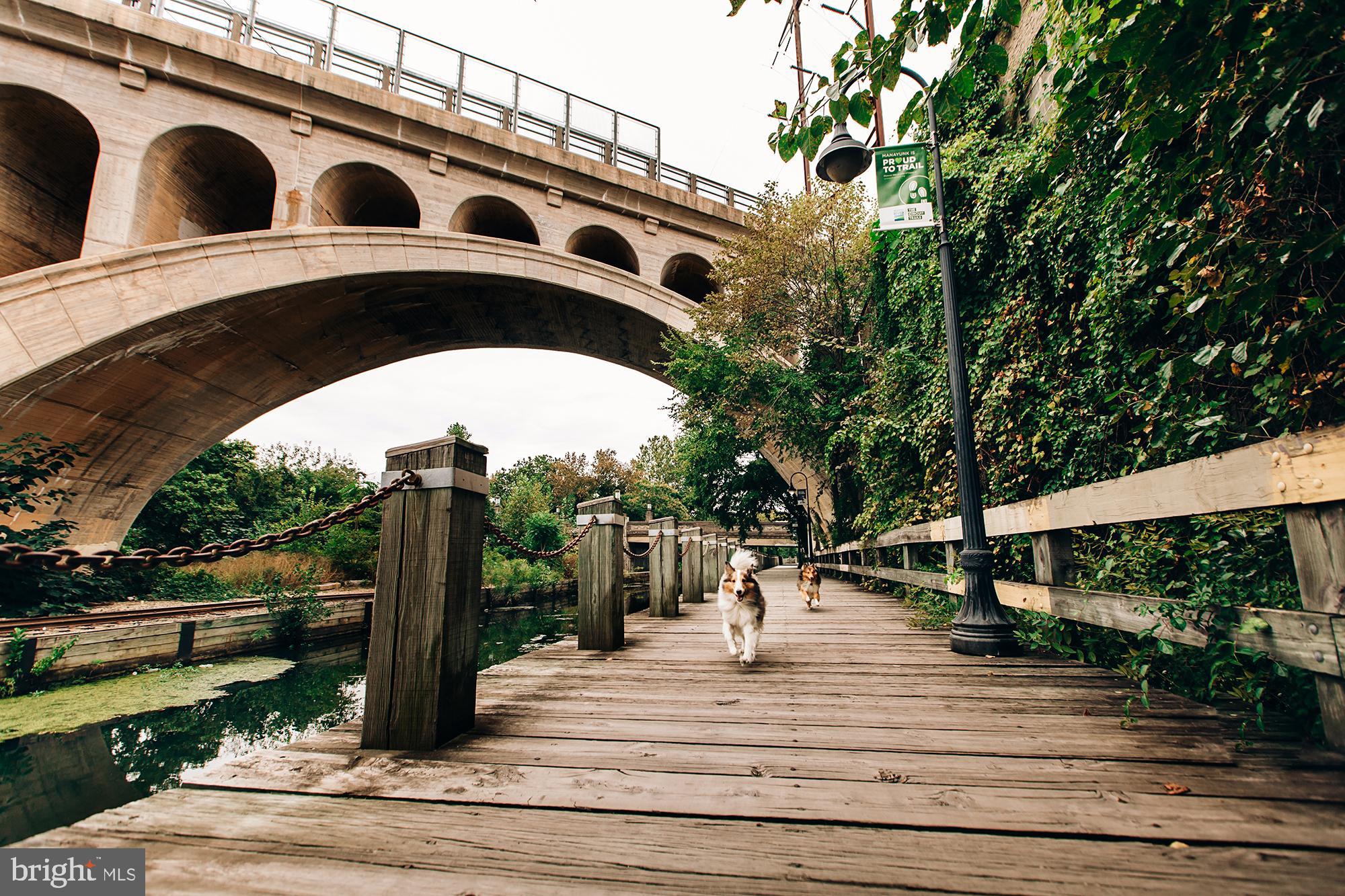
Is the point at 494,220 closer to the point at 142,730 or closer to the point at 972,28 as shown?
the point at 142,730

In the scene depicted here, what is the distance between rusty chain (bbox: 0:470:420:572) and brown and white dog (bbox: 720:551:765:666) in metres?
2.22

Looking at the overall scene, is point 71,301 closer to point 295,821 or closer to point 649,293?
point 649,293

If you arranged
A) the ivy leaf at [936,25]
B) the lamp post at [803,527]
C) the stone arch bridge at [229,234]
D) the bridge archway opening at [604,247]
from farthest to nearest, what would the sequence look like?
the lamp post at [803,527] → the bridge archway opening at [604,247] → the stone arch bridge at [229,234] → the ivy leaf at [936,25]

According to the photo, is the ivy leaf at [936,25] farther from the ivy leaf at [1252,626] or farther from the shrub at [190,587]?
the shrub at [190,587]

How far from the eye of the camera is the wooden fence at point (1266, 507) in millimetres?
1434

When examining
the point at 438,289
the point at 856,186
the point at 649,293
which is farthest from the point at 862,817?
the point at 438,289

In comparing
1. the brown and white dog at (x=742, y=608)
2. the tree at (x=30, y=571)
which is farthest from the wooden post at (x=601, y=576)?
the tree at (x=30, y=571)

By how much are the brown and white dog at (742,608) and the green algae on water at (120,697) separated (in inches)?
228

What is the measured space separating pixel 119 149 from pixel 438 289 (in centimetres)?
608

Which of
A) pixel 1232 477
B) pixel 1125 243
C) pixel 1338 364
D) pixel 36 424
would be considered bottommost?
pixel 1232 477

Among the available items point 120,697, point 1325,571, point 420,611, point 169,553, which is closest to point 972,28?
Result: point 1325,571

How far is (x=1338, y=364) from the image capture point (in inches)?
77.0

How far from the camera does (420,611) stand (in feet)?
6.03

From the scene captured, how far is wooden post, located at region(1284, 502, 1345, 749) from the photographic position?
1.43 metres
